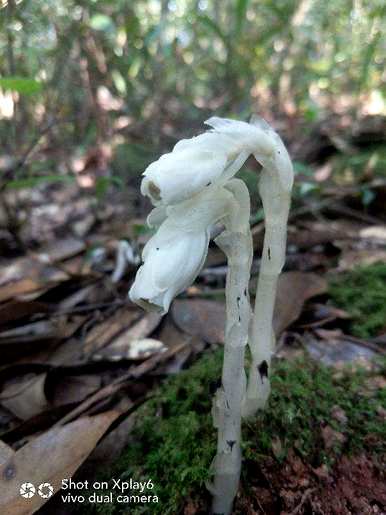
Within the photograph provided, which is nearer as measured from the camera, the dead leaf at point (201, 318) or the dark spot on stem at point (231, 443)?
the dark spot on stem at point (231, 443)

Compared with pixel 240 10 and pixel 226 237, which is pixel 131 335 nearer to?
pixel 226 237

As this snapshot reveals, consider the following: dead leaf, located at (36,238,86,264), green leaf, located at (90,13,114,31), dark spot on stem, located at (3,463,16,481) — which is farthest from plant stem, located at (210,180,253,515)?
green leaf, located at (90,13,114,31)

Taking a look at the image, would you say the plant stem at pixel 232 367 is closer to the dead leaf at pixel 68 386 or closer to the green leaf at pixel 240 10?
the dead leaf at pixel 68 386

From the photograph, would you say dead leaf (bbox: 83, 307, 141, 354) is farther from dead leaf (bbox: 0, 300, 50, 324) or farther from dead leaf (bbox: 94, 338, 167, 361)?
dead leaf (bbox: 0, 300, 50, 324)

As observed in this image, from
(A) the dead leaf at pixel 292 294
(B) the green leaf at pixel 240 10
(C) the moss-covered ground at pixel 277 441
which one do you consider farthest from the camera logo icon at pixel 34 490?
(B) the green leaf at pixel 240 10

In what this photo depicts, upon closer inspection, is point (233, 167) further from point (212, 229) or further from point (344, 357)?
point (344, 357)

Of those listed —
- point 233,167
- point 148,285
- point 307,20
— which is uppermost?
point 307,20

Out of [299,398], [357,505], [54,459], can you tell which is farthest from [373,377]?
[54,459]

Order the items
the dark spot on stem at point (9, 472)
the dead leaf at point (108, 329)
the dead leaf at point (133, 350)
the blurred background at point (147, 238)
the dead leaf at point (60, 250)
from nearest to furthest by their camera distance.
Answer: the dark spot on stem at point (9, 472) < the blurred background at point (147, 238) < the dead leaf at point (133, 350) < the dead leaf at point (108, 329) < the dead leaf at point (60, 250)

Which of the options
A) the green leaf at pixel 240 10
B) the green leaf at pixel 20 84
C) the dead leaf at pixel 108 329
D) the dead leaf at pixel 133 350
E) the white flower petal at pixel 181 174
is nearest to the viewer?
the white flower petal at pixel 181 174
